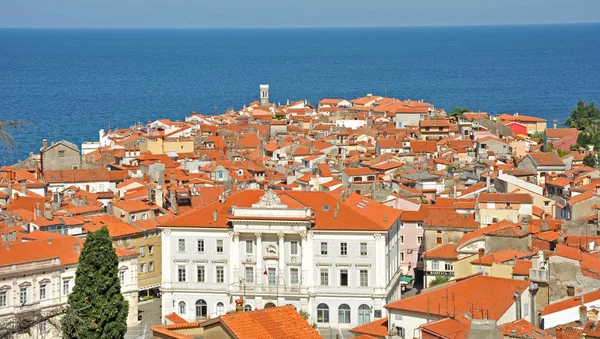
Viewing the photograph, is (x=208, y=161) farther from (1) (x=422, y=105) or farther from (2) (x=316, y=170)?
(1) (x=422, y=105)

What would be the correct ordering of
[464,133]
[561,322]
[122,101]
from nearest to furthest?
1. [561,322]
2. [464,133]
3. [122,101]

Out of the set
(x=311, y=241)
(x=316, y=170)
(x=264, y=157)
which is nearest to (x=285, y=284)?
(x=311, y=241)

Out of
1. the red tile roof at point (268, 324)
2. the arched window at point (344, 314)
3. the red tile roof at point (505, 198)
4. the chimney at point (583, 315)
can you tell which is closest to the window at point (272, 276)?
the arched window at point (344, 314)

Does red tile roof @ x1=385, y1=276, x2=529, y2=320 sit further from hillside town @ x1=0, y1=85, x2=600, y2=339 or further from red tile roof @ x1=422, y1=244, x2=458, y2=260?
red tile roof @ x1=422, y1=244, x2=458, y2=260

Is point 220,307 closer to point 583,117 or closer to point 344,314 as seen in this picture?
point 344,314

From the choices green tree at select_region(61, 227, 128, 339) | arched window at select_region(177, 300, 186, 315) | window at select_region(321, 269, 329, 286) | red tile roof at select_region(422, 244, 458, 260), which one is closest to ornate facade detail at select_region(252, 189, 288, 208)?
window at select_region(321, 269, 329, 286)
